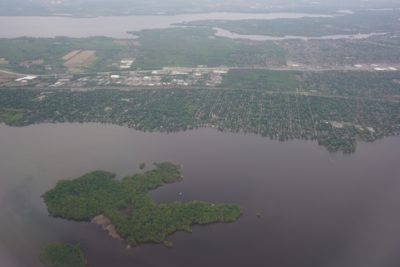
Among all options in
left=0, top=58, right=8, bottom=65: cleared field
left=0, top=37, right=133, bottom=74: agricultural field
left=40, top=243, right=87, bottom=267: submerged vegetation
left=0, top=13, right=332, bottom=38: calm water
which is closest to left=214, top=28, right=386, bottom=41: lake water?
left=0, top=13, right=332, bottom=38: calm water

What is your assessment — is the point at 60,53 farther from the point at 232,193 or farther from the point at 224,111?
the point at 232,193

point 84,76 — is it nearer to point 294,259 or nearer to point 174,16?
point 294,259

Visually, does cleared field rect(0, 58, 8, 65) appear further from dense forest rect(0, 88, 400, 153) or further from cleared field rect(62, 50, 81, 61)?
dense forest rect(0, 88, 400, 153)

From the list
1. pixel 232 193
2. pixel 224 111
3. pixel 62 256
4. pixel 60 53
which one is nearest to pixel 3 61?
pixel 60 53

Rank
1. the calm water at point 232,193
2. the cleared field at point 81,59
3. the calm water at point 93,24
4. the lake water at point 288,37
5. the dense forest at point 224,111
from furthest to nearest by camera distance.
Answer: the calm water at point 93,24
the lake water at point 288,37
the cleared field at point 81,59
the dense forest at point 224,111
the calm water at point 232,193

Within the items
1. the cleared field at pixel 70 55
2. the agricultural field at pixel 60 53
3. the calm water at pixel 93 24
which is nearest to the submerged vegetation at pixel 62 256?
the agricultural field at pixel 60 53

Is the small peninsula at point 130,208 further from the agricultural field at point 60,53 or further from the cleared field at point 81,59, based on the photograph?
the cleared field at point 81,59
